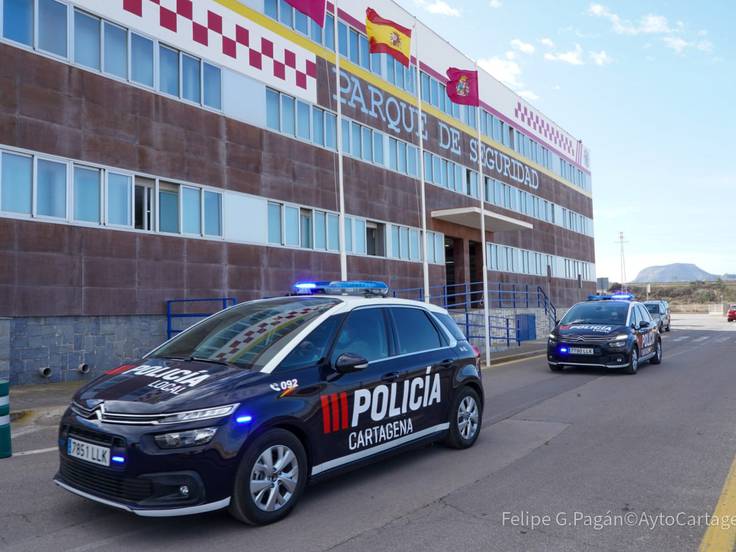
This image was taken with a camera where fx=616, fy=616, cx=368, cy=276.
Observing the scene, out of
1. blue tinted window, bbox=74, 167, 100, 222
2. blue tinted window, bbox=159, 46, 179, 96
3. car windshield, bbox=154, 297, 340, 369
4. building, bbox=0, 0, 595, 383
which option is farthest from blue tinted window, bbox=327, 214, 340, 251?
car windshield, bbox=154, 297, 340, 369

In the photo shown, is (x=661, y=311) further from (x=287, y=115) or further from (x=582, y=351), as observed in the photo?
(x=287, y=115)

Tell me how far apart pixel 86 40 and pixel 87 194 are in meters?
3.42

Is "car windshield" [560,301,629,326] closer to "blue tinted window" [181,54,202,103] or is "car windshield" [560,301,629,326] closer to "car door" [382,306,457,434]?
"car door" [382,306,457,434]

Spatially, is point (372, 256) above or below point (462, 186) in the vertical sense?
below

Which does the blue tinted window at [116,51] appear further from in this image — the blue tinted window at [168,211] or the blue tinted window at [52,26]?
the blue tinted window at [168,211]

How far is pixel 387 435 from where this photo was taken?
5383 mm

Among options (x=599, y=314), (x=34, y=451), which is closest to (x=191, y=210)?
(x=34, y=451)

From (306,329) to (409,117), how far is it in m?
21.5

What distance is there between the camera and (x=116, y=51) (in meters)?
14.1

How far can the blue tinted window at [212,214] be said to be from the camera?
1608cm

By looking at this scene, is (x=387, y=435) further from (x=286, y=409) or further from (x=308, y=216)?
(x=308, y=216)

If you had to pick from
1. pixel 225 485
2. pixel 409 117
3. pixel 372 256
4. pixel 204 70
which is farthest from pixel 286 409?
pixel 409 117

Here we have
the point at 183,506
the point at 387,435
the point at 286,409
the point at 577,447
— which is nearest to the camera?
the point at 183,506

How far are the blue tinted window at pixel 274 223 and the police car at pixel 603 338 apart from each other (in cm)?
857
